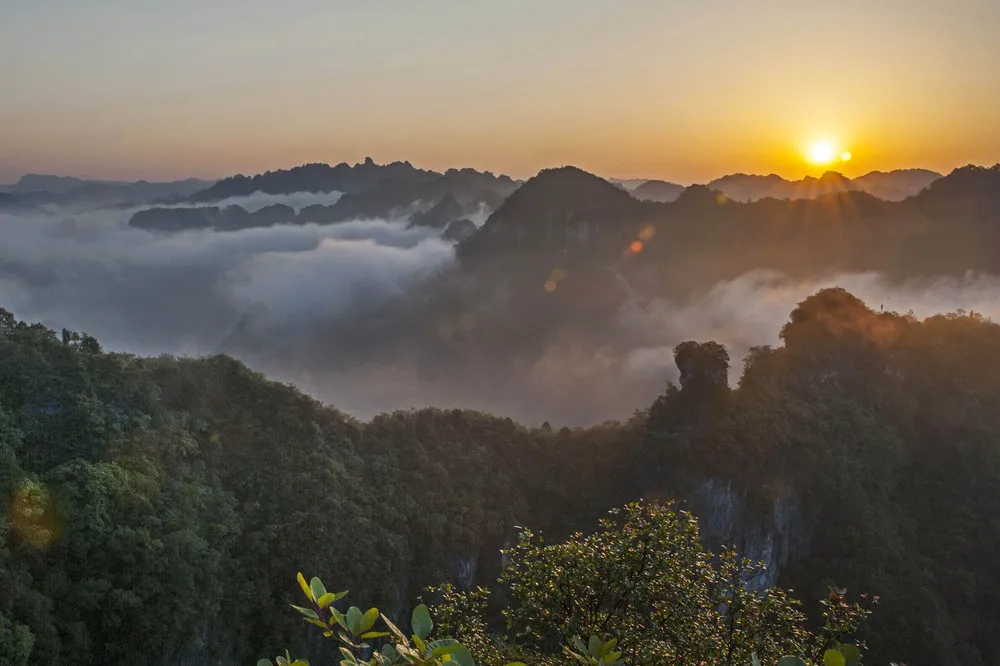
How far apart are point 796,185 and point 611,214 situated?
5984cm

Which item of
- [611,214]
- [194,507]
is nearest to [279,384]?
[194,507]

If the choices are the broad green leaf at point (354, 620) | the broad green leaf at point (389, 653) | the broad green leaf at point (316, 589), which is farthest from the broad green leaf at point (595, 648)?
the broad green leaf at point (316, 589)

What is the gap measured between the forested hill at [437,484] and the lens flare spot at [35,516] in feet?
0.22

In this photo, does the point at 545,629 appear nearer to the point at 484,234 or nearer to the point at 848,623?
the point at 848,623

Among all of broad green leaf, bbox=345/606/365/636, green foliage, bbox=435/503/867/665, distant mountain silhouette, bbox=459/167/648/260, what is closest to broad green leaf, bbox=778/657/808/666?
broad green leaf, bbox=345/606/365/636

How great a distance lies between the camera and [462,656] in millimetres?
4320

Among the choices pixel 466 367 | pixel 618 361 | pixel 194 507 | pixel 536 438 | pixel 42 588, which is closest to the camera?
pixel 42 588

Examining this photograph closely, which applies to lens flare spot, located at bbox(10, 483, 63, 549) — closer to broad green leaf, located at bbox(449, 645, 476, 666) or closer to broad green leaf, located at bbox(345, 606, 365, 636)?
broad green leaf, located at bbox(345, 606, 365, 636)

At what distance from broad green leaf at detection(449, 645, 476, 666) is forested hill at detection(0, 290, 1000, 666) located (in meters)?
19.5

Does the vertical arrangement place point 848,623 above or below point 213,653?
above

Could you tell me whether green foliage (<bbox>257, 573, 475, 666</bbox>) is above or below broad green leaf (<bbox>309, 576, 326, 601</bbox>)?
below

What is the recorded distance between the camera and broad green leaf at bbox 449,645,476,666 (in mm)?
4238

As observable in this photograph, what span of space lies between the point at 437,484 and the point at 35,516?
18319mm

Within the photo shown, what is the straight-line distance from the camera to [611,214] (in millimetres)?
156625
